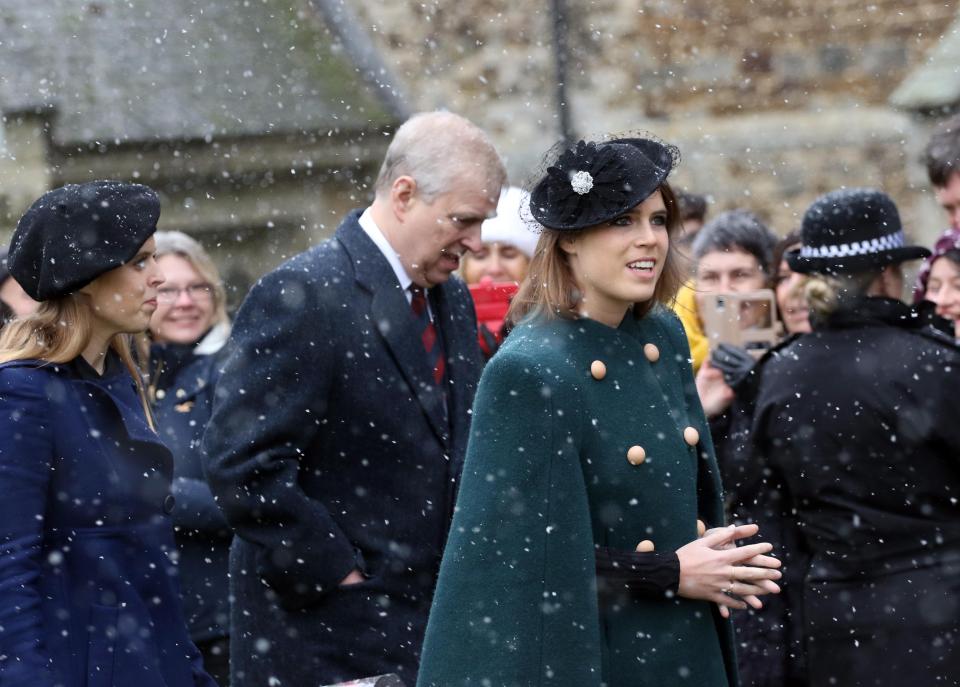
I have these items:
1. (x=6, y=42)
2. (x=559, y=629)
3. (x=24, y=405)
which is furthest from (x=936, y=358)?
(x=6, y=42)

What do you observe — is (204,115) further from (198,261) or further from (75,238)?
(75,238)

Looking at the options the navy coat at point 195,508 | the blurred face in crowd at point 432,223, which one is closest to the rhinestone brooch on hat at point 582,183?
the blurred face in crowd at point 432,223

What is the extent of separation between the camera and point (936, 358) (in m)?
4.86

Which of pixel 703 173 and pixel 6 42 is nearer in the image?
pixel 6 42

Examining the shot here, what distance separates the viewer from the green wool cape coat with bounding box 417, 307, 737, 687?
347 cm

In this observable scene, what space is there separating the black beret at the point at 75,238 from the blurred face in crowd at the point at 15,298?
5.15 ft

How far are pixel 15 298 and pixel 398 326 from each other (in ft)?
5.73

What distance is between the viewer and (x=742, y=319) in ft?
20.7

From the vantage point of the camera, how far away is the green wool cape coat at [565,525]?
3467 millimetres

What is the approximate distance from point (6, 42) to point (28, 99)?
107 centimetres

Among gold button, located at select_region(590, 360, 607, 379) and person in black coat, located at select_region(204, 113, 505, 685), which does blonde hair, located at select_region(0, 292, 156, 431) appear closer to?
person in black coat, located at select_region(204, 113, 505, 685)

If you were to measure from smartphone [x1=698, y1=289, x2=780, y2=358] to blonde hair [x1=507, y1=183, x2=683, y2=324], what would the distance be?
226 centimetres

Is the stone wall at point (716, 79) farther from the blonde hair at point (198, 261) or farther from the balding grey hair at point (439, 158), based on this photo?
the balding grey hair at point (439, 158)

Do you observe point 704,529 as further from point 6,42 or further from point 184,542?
point 6,42
